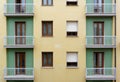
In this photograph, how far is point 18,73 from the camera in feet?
64.7

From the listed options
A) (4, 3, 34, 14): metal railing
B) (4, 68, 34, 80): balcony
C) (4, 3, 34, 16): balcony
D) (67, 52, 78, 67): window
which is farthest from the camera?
(67, 52, 78, 67): window

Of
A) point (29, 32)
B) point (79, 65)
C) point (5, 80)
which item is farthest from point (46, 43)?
point (5, 80)

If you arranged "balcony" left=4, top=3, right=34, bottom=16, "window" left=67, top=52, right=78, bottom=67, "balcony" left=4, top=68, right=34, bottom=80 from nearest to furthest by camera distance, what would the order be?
"balcony" left=4, top=68, right=34, bottom=80 < "balcony" left=4, top=3, right=34, bottom=16 < "window" left=67, top=52, right=78, bottom=67

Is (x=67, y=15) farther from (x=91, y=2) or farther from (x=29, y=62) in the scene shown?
(x=29, y=62)

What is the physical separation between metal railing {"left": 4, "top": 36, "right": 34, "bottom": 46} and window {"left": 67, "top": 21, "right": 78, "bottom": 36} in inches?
119

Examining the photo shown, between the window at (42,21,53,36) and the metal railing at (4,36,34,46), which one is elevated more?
the window at (42,21,53,36)

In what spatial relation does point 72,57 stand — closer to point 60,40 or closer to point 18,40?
point 60,40

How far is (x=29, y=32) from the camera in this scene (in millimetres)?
19859

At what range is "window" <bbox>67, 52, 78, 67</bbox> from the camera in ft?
65.4

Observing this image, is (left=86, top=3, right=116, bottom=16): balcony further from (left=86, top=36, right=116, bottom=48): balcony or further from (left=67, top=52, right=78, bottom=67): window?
(left=67, top=52, right=78, bottom=67): window

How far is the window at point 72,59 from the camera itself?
19.9 m

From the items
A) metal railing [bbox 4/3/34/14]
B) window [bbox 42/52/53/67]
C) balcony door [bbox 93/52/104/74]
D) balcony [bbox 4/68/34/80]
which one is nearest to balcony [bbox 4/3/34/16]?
metal railing [bbox 4/3/34/14]

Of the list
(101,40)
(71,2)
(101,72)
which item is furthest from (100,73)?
(71,2)

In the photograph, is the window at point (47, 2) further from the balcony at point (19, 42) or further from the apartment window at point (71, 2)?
the balcony at point (19, 42)
